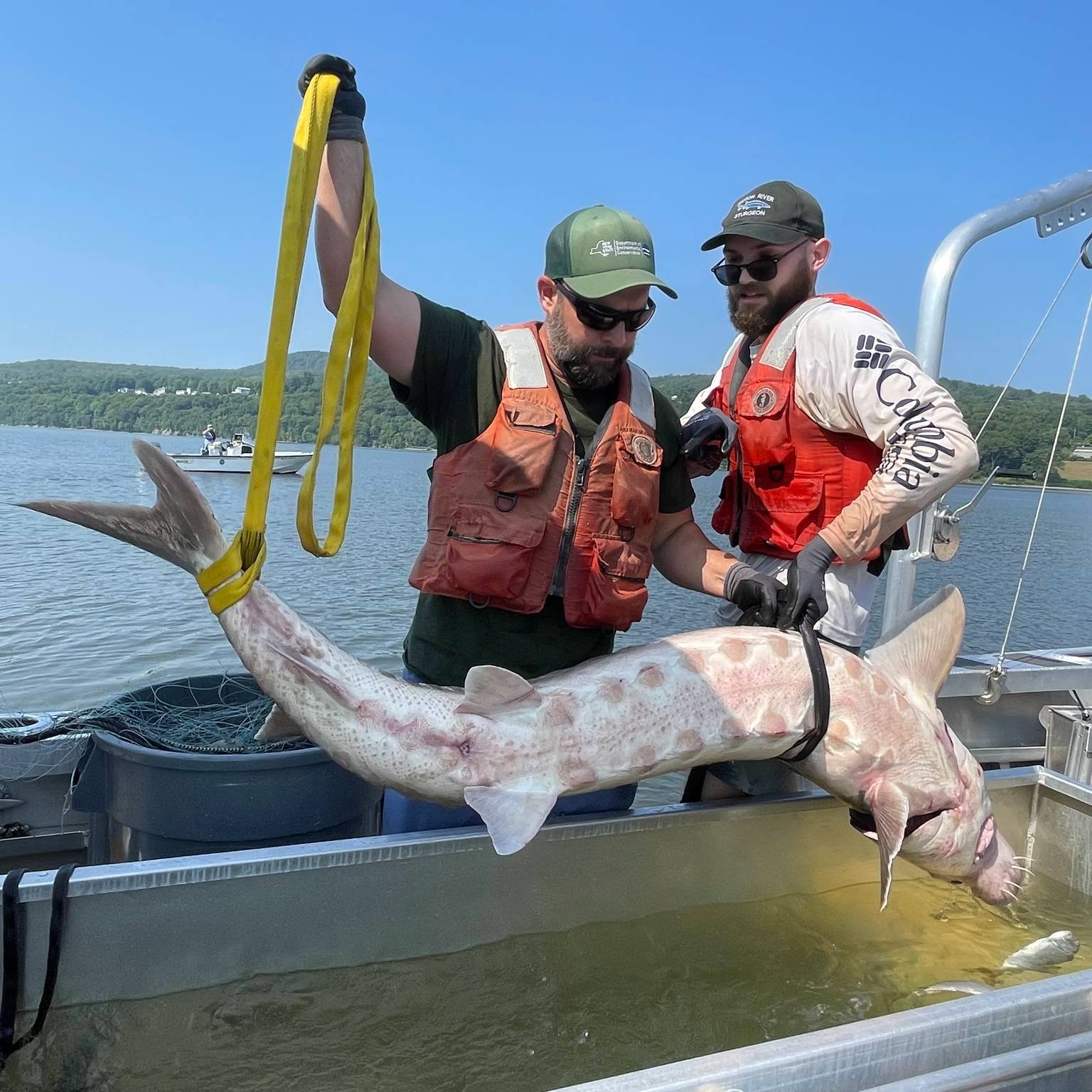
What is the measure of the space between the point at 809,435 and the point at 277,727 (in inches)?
96.8

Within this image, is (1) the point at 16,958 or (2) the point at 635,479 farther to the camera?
(2) the point at 635,479

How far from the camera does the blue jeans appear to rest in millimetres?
3615

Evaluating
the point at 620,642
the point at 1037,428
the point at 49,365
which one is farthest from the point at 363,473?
the point at 49,365

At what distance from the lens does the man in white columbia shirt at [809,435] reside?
132 inches

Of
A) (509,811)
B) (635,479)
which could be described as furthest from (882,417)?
(509,811)

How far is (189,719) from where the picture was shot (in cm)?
416

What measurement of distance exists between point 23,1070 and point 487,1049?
1.43m

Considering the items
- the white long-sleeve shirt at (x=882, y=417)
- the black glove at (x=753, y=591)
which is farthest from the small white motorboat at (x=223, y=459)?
the white long-sleeve shirt at (x=882, y=417)

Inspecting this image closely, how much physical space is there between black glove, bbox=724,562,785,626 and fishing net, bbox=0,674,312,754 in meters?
1.95

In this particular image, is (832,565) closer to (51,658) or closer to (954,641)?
(954,641)

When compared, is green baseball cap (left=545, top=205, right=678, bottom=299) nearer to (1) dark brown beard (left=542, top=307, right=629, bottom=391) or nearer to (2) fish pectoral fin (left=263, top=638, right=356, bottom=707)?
(1) dark brown beard (left=542, top=307, right=629, bottom=391)

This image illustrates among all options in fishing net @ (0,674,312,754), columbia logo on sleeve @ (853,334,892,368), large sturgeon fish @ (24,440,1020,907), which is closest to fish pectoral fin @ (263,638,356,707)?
large sturgeon fish @ (24,440,1020,907)

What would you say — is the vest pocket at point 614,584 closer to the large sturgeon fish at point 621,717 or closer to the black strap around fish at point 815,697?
the large sturgeon fish at point 621,717

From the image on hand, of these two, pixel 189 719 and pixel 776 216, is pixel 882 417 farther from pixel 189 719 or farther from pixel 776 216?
pixel 189 719
